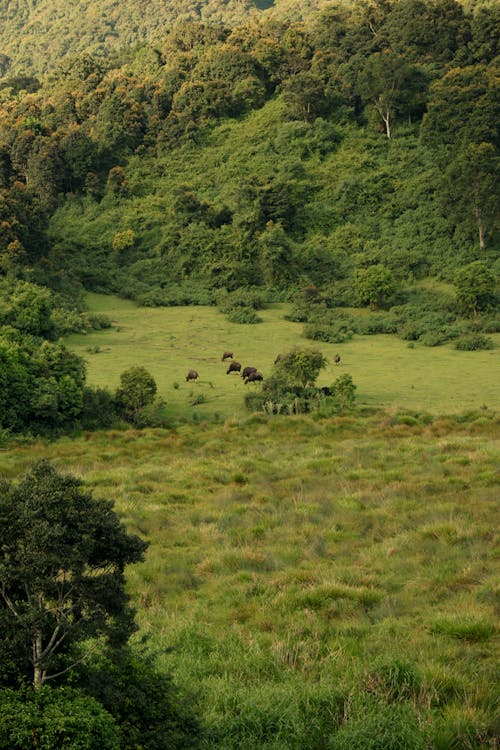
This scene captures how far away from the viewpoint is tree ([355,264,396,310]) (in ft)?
149

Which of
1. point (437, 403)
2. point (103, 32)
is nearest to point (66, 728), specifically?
point (437, 403)

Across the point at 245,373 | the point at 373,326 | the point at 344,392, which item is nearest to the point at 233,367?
the point at 245,373

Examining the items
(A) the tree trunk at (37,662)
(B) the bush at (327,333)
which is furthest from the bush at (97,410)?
(A) the tree trunk at (37,662)

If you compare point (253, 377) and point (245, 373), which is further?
point (245, 373)

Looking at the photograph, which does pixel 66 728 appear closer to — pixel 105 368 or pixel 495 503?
pixel 495 503

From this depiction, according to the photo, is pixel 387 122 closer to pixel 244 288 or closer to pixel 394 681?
pixel 244 288

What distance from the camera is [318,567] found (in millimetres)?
9719

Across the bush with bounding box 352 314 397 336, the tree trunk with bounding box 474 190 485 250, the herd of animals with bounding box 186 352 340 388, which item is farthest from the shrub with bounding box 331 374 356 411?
the tree trunk with bounding box 474 190 485 250

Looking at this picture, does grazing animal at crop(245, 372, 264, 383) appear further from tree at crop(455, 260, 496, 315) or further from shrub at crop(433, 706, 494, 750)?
shrub at crop(433, 706, 494, 750)

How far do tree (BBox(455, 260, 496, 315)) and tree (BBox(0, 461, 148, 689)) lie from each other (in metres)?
40.1

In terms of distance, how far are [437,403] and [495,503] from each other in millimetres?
15010

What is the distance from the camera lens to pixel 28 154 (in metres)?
63.8

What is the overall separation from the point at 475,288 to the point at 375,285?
20.6ft

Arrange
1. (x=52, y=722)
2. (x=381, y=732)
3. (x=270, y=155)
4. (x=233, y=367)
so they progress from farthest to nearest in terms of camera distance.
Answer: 1. (x=270, y=155)
2. (x=233, y=367)
3. (x=381, y=732)
4. (x=52, y=722)
